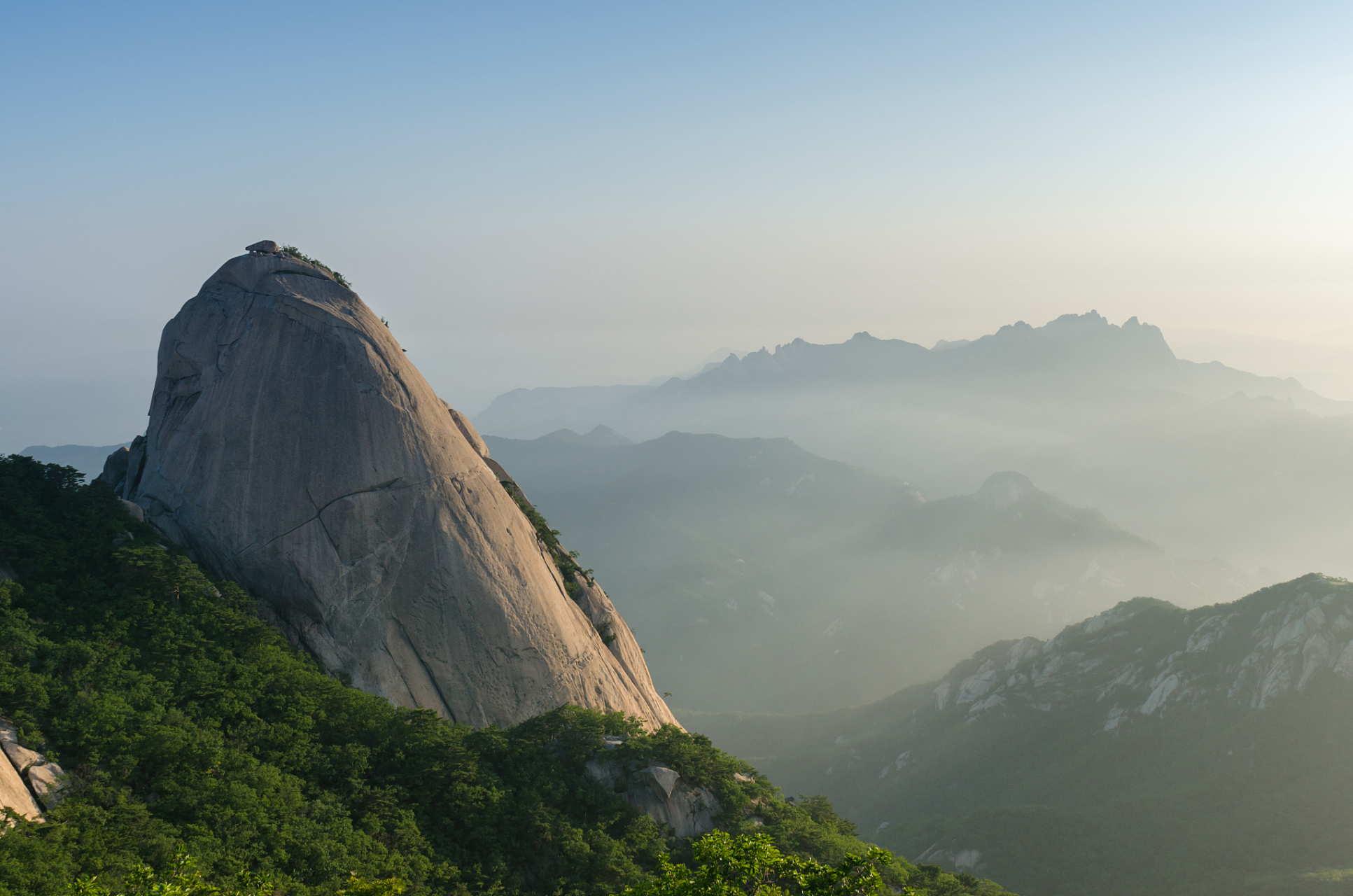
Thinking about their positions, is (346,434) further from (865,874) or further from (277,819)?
(865,874)

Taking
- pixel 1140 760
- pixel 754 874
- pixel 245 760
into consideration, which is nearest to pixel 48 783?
pixel 245 760

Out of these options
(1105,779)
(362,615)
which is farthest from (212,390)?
(1105,779)

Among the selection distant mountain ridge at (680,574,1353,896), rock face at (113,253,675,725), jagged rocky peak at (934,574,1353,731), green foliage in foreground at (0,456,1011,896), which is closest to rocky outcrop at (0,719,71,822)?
green foliage in foreground at (0,456,1011,896)

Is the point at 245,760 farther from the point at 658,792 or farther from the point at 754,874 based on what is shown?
the point at 754,874

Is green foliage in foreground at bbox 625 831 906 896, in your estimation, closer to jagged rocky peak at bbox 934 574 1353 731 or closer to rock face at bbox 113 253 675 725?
rock face at bbox 113 253 675 725

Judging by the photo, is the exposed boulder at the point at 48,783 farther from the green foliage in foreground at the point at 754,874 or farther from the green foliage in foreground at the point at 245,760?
the green foliage in foreground at the point at 754,874
